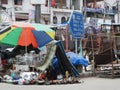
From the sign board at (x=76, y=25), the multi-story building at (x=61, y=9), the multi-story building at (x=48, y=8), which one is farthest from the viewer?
the multi-story building at (x=61, y=9)

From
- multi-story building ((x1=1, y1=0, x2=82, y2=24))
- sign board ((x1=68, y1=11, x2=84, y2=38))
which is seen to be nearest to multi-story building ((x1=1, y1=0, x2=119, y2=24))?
multi-story building ((x1=1, y1=0, x2=82, y2=24))

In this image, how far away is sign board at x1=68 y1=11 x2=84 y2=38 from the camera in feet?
59.2

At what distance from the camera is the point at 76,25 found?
59.9 ft

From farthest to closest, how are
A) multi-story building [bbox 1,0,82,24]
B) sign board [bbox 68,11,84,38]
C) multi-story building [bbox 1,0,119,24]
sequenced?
multi-story building [bbox 1,0,119,24] < multi-story building [bbox 1,0,82,24] < sign board [bbox 68,11,84,38]

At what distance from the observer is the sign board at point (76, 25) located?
18.0 metres

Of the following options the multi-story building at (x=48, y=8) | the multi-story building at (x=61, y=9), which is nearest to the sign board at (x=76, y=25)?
the multi-story building at (x=61, y=9)

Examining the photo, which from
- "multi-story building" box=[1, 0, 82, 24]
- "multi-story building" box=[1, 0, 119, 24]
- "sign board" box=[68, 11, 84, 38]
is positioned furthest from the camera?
"multi-story building" box=[1, 0, 119, 24]

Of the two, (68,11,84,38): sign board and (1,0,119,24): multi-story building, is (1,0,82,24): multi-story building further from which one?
(68,11,84,38): sign board

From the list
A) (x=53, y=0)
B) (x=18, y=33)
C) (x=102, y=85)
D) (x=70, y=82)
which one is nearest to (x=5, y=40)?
(x=18, y=33)

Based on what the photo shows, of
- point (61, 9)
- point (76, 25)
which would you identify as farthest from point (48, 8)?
point (76, 25)

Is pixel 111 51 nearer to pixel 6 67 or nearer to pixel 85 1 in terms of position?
pixel 6 67

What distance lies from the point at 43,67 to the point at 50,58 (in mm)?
434

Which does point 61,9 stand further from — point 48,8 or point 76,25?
point 76,25

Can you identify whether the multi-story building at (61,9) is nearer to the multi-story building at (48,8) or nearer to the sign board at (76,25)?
the multi-story building at (48,8)
